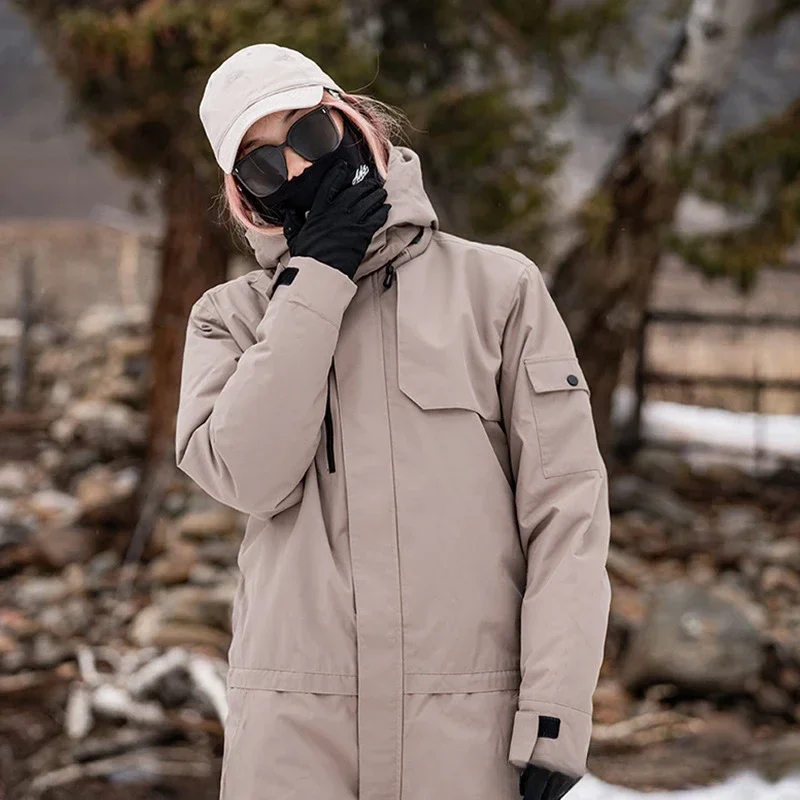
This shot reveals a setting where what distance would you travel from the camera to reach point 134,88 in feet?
22.2

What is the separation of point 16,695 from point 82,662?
16.9 inches

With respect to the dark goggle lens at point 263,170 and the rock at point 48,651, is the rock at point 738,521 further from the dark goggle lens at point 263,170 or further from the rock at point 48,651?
the dark goggle lens at point 263,170

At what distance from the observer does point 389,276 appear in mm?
1659

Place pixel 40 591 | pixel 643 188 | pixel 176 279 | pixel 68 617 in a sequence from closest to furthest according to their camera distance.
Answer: pixel 68 617 < pixel 40 591 < pixel 643 188 < pixel 176 279

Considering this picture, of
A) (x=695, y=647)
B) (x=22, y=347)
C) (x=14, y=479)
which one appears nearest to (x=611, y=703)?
(x=695, y=647)

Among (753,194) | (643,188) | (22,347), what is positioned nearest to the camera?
(643,188)

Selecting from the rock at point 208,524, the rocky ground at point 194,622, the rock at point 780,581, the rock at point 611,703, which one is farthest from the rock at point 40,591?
the rock at point 780,581

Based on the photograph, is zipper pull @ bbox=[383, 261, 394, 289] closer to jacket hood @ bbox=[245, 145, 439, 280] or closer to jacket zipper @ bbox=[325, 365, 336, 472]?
jacket hood @ bbox=[245, 145, 439, 280]

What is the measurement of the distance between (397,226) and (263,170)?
229 mm

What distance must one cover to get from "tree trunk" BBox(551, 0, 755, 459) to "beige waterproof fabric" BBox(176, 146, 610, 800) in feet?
17.0

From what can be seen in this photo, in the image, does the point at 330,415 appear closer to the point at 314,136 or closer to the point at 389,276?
the point at 389,276

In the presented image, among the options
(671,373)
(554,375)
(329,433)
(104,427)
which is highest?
(554,375)

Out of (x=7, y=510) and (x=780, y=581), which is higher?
(x=780, y=581)

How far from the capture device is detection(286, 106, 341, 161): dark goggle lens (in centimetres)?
164
